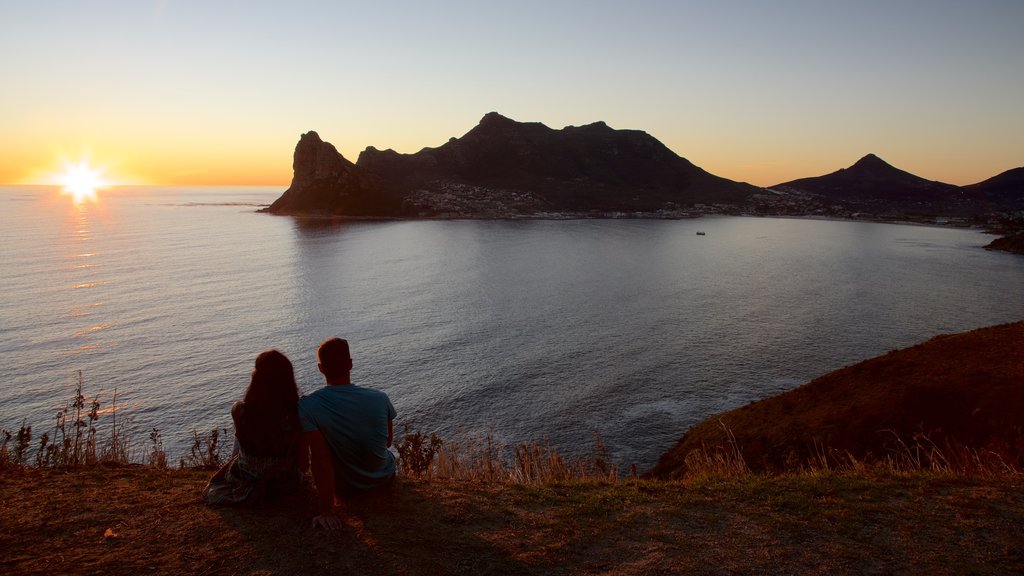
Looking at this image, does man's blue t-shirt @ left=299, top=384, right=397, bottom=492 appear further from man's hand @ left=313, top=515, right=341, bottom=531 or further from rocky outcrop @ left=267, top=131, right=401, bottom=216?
rocky outcrop @ left=267, top=131, right=401, bottom=216

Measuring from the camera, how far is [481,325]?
41.2 metres

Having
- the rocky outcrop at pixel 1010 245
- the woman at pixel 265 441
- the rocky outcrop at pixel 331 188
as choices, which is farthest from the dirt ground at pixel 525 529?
the rocky outcrop at pixel 331 188

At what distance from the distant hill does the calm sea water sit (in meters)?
4.04

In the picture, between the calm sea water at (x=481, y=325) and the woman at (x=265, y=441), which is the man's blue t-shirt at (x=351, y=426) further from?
the calm sea water at (x=481, y=325)

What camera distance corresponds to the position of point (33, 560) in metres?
5.88

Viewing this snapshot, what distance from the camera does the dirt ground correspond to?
6145mm

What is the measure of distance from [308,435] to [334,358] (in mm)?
974

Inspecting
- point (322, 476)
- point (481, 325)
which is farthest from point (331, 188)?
point (322, 476)

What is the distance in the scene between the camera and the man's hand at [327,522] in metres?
6.58

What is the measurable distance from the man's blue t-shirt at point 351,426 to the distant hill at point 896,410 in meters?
10.4

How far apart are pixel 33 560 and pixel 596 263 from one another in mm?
78085

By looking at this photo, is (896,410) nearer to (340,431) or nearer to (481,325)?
(340,431)

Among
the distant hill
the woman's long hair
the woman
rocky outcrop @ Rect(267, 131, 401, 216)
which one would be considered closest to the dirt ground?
the woman

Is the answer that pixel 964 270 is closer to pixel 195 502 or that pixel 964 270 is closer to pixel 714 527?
pixel 714 527
